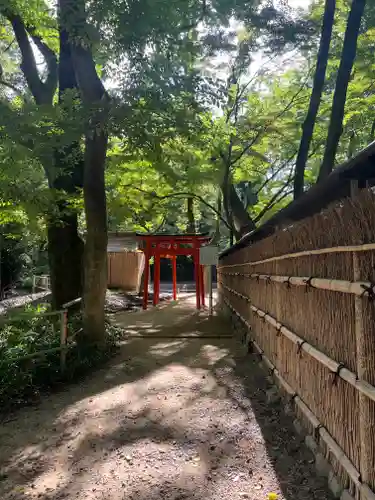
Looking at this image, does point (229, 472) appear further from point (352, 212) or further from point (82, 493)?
point (352, 212)

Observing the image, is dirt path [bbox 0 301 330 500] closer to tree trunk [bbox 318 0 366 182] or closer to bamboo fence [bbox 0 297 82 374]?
bamboo fence [bbox 0 297 82 374]

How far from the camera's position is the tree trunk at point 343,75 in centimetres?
582

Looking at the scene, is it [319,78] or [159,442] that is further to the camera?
[319,78]

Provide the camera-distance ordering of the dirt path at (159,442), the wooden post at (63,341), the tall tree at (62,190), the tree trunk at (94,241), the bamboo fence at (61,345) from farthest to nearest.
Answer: the tall tree at (62,190) → the tree trunk at (94,241) → the wooden post at (63,341) → the bamboo fence at (61,345) → the dirt path at (159,442)

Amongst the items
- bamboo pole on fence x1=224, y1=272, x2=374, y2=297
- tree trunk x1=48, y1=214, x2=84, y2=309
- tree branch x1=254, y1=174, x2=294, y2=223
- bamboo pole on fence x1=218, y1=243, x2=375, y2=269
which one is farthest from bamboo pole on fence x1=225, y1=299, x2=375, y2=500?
tree branch x1=254, y1=174, x2=294, y2=223

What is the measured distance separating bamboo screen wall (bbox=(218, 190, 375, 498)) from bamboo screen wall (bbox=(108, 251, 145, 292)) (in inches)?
625

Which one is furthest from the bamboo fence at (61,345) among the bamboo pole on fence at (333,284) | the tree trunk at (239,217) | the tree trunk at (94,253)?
the tree trunk at (239,217)

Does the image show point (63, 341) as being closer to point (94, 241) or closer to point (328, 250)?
point (94, 241)

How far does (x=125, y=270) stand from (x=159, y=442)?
16832 millimetres

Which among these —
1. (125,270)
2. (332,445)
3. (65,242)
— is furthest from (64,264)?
(125,270)

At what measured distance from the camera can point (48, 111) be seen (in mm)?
5270

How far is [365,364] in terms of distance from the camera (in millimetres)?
2117

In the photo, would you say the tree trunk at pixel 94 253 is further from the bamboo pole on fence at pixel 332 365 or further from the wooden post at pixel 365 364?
the wooden post at pixel 365 364

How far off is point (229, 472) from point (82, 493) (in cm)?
104
